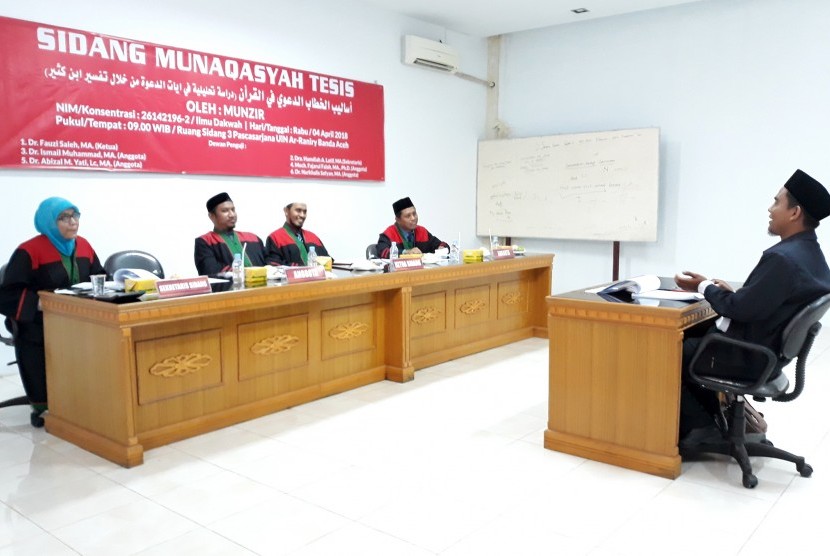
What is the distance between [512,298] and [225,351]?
8.71ft

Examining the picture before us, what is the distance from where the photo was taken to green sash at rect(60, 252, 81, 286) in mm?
3391

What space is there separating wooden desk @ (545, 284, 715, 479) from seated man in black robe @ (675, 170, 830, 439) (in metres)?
0.15

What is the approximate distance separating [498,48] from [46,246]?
5.87m

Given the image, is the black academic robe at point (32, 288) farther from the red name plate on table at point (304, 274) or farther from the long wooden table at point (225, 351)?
the red name plate on table at point (304, 274)

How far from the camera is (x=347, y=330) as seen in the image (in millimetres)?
3949

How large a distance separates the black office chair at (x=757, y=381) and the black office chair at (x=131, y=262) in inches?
121

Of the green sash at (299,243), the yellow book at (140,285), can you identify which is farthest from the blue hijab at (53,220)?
the green sash at (299,243)

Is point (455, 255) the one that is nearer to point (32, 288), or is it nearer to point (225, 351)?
point (225, 351)

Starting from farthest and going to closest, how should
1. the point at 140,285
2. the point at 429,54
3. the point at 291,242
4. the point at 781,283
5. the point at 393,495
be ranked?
the point at 429,54, the point at 291,242, the point at 140,285, the point at 393,495, the point at 781,283

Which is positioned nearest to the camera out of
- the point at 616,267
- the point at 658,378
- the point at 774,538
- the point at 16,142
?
the point at 774,538

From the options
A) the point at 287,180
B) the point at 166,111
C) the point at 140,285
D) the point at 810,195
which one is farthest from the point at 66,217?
the point at 810,195

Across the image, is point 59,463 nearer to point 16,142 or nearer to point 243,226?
point 16,142

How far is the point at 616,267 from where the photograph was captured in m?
6.90

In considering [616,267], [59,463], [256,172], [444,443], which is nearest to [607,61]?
[616,267]
